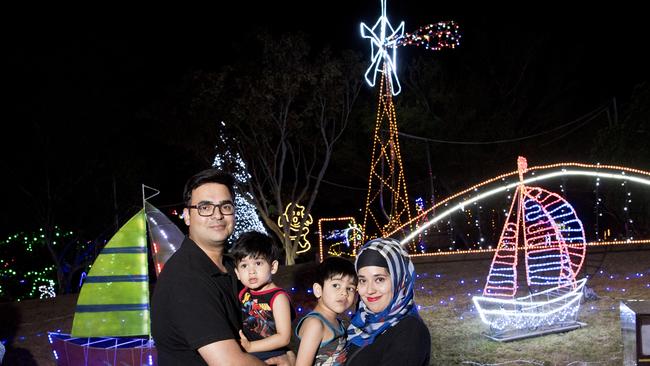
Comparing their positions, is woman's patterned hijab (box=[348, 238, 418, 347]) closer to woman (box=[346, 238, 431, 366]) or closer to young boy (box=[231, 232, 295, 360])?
woman (box=[346, 238, 431, 366])

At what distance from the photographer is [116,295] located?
5637 mm

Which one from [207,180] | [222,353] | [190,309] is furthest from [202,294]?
[207,180]

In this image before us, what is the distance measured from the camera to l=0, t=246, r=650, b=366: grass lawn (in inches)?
262

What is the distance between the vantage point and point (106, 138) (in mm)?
16766

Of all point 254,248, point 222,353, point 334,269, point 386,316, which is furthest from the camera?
point 254,248

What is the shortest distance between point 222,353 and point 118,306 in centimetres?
373

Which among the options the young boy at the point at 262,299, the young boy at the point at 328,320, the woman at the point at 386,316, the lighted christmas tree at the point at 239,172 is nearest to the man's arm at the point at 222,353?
the woman at the point at 386,316

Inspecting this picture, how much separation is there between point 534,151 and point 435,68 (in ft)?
11.9

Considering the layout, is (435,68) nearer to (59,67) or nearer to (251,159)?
(251,159)

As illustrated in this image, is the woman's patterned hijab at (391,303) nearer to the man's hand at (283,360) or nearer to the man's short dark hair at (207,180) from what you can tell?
the man's hand at (283,360)

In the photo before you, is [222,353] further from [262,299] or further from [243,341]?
[262,299]

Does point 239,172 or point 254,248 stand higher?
point 239,172

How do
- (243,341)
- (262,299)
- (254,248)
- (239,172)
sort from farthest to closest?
1. (239,172)
2. (254,248)
3. (262,299)
4. (243,341)

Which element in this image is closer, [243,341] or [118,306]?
[243,341]
